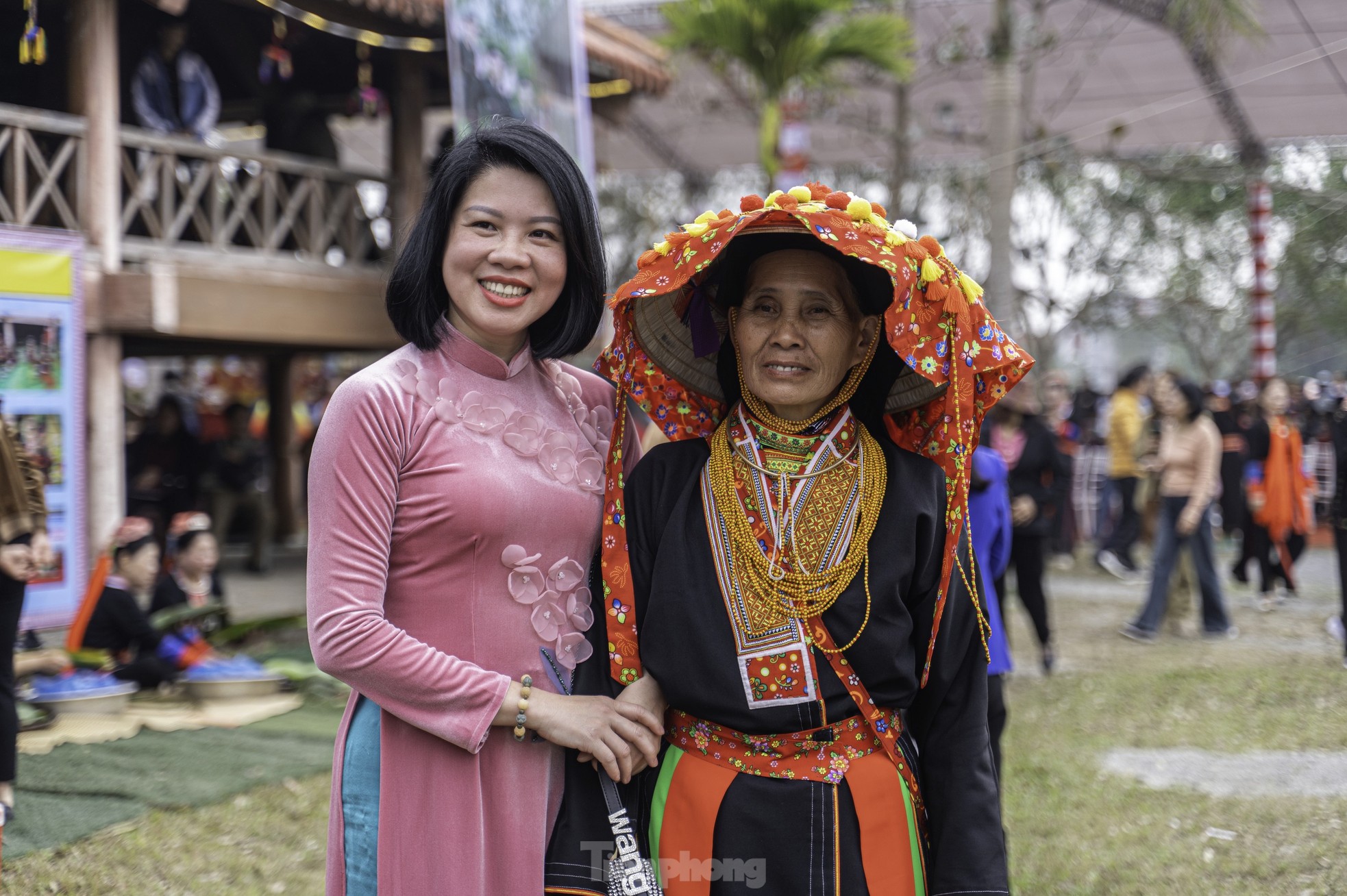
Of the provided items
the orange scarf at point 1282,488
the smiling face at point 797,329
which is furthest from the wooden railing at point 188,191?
the orange scarf at point 1282,488

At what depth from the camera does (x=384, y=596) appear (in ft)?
6.25

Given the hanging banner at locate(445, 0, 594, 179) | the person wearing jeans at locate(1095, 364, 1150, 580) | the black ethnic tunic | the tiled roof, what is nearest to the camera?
the black ethnic tunic

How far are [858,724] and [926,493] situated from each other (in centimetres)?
41

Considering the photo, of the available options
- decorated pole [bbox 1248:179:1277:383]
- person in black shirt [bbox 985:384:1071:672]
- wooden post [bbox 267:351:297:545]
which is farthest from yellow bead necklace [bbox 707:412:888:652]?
decorated pole [bbox 1248:179:1277:383]

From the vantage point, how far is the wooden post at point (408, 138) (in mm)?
9609

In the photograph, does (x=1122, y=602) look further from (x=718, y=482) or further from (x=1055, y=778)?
(x=718, y=482)

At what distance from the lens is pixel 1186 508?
27.7 ft

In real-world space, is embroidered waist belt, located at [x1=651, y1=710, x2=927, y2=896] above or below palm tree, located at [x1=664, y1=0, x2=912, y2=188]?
below

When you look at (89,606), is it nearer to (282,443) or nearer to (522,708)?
(522,708)

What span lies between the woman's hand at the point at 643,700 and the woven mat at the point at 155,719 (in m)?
4.37

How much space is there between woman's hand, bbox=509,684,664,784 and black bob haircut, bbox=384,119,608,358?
0.62 metres

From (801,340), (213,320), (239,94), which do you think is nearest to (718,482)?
(801,340)

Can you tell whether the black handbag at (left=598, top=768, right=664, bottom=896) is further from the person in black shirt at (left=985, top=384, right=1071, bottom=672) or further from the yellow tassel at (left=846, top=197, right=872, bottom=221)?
the person in black shirt at (left=985, top=384, right=1071, bottom=672)

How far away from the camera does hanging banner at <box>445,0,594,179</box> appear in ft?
24.5
